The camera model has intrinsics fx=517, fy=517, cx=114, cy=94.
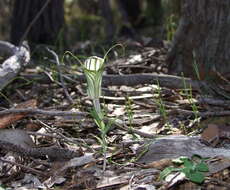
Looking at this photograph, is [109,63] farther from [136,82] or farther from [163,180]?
[163,180]

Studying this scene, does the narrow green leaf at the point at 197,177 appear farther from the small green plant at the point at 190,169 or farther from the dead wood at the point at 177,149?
the dead wood at the point at 177,149

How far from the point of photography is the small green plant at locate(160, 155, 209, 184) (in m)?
2.43

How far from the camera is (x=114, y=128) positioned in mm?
3281

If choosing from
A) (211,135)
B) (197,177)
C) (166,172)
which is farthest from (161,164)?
(211,135)

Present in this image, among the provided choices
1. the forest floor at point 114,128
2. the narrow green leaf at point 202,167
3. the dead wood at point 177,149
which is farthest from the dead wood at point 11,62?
the narrow green leaf at point 202,167

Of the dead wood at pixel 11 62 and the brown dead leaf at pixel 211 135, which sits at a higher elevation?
the dead wood at pixel 11 62

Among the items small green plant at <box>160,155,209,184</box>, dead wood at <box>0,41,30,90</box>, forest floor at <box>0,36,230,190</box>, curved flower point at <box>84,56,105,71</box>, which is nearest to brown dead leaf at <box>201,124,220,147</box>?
forest floor at <box>0,36,230,190</box>

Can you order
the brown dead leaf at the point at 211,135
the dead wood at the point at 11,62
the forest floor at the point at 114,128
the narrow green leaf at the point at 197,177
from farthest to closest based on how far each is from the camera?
the dead wood at the point at 11,62 → the brown dead leaf at the point at 211,135 → the forest floor at the point at 114,128 → the narrow green leaf at the point at 197,177

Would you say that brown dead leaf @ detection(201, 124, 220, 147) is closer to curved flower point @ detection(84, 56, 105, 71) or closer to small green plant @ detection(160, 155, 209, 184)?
small green plant @ detection(160, 155, 209, 184)

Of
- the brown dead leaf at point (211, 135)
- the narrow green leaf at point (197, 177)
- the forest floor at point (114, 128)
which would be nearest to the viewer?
the narrow green leaf at point (197, 177)

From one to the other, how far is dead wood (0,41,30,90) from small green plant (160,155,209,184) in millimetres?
1481

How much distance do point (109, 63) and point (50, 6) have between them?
1.38m

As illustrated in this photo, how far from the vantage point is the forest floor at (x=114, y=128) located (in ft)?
8.65

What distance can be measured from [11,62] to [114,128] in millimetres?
997
